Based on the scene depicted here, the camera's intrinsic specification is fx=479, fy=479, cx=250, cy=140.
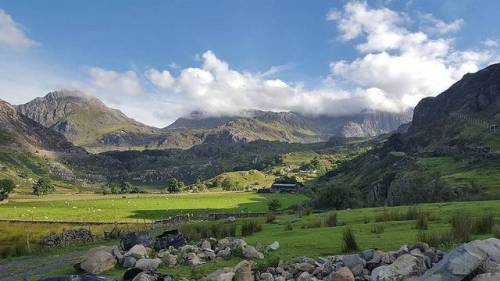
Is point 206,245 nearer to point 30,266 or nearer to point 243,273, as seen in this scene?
point 243,273

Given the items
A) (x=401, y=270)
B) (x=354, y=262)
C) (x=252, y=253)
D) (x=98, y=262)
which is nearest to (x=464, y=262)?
(x=401, y=270)

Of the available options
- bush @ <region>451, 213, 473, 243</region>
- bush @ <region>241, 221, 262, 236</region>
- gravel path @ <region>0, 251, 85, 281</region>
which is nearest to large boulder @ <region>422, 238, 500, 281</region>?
bush @ <region>451, 213, 473, 243</region>

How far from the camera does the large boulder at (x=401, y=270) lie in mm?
15617

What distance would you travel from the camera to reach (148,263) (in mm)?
22984

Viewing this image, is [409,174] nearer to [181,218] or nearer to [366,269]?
[181,218]

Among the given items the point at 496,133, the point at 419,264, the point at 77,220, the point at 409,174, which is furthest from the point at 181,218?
the point at 496,133

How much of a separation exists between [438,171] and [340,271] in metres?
91.1

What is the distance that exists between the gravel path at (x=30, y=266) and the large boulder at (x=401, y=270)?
19.5 metres

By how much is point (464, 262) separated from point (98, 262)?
1787 cm

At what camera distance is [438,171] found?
100 metres

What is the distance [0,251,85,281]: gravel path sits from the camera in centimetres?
2841

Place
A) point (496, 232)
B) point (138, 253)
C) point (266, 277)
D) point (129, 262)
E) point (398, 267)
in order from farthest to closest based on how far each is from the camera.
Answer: point (138, 253)
point (129, 262)
point (496, 232)
point (266, 277)
point (398, 267)

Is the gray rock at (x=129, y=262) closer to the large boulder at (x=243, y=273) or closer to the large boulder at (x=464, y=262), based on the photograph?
the large boulder at (x=243, y=273)

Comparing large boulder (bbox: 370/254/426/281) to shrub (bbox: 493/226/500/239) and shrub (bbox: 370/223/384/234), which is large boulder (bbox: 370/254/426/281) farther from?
shrub (bbox: 370/223/384/234)
